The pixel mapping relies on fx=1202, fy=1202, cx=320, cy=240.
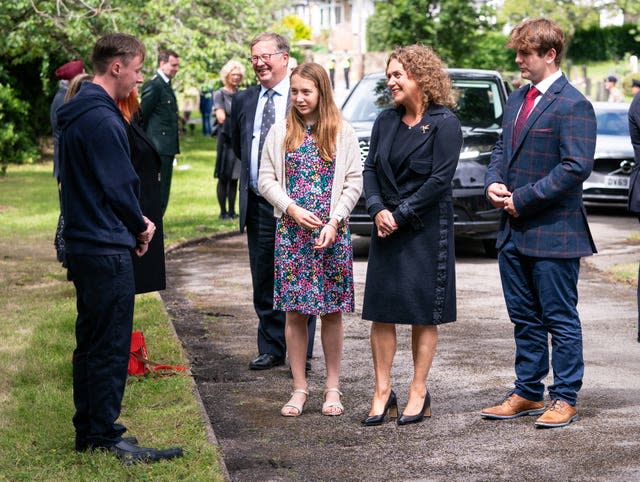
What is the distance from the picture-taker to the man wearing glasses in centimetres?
774

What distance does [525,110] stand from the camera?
661 cm

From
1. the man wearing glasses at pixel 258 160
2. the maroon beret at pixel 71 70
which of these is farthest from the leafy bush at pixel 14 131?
the man wearing glasses at pixel 258 160

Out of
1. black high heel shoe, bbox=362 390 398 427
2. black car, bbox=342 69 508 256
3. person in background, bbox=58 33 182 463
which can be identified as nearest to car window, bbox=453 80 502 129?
black car, bbox=342 69 508 256

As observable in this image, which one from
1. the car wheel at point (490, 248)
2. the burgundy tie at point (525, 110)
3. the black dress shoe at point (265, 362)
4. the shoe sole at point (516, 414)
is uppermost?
the burgundy tie at point (525, 110)

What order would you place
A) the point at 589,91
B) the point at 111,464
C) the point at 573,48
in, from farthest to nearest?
the point at 573,48
the point at 589,91
the point at 111,464

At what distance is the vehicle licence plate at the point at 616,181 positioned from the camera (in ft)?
56.2

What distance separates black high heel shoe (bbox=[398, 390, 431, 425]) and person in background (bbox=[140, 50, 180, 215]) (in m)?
7.15

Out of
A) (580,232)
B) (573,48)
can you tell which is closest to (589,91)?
(573,48)

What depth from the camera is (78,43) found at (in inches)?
956

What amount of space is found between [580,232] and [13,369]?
12.3 feet

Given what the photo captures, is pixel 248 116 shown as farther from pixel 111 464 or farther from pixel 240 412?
pixel 111 464

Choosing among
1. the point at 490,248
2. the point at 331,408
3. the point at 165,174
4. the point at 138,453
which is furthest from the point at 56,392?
the point at 490,248

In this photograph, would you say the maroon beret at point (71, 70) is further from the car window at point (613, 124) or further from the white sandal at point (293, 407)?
the car window at point (613, 124)

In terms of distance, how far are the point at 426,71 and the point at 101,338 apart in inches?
88.4
